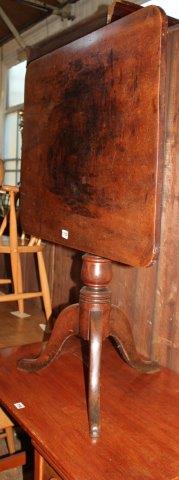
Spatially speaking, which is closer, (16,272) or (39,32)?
(16,272)

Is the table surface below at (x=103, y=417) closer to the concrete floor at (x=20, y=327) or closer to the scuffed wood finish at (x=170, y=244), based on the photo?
the scuffed wood finish at (x=170, y=244)

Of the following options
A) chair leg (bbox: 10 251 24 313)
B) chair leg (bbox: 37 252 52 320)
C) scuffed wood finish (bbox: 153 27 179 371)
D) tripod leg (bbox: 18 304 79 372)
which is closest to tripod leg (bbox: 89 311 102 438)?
tripod leg (bbox: 18 304 79 372)

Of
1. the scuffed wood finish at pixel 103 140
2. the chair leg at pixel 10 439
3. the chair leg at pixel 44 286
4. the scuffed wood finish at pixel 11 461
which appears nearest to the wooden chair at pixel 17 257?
the chair leg at pixel 44 286

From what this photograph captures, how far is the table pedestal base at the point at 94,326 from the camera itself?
108cm

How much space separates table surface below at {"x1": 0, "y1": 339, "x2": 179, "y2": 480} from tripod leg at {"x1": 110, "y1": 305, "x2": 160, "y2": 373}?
3 cm

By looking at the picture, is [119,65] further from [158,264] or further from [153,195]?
[158,264]

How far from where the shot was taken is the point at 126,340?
1.27 metres

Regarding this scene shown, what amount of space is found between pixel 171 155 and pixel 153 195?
448 millimetres

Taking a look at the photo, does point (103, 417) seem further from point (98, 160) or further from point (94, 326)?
point (98, 160)

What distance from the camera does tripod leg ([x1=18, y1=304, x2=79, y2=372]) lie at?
1228mm

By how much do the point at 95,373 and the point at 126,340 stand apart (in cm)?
21

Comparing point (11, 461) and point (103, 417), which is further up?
point (103, 417)

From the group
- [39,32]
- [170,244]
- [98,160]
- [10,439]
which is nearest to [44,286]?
[10,439]

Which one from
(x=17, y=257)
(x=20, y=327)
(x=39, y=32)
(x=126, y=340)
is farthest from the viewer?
(x=39, y=32)
